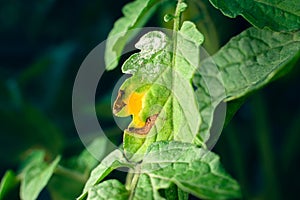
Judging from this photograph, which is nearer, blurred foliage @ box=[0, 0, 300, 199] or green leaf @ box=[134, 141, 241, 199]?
green leaf @ box=[134, 141, 241, 199]

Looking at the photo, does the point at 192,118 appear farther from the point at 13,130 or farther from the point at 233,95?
the point at 13,130

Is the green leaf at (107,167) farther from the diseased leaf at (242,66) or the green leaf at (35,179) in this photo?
the green leaf at (35,179)

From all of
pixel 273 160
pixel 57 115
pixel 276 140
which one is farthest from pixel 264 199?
pixel 57 115

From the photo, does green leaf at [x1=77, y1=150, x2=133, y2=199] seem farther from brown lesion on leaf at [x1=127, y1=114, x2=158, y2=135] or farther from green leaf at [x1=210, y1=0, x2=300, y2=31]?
green leaf at [x1=210, y1=0, x2=300, y2=31]

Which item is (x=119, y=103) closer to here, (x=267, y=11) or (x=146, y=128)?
(x=146, y=128)

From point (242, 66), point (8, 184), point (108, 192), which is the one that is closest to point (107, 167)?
point (108, 192)

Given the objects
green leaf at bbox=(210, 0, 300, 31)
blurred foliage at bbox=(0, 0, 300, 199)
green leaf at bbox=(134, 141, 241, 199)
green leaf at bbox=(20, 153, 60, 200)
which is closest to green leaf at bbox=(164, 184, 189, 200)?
green leaf at bbox=(134, 141, 241, 199)
